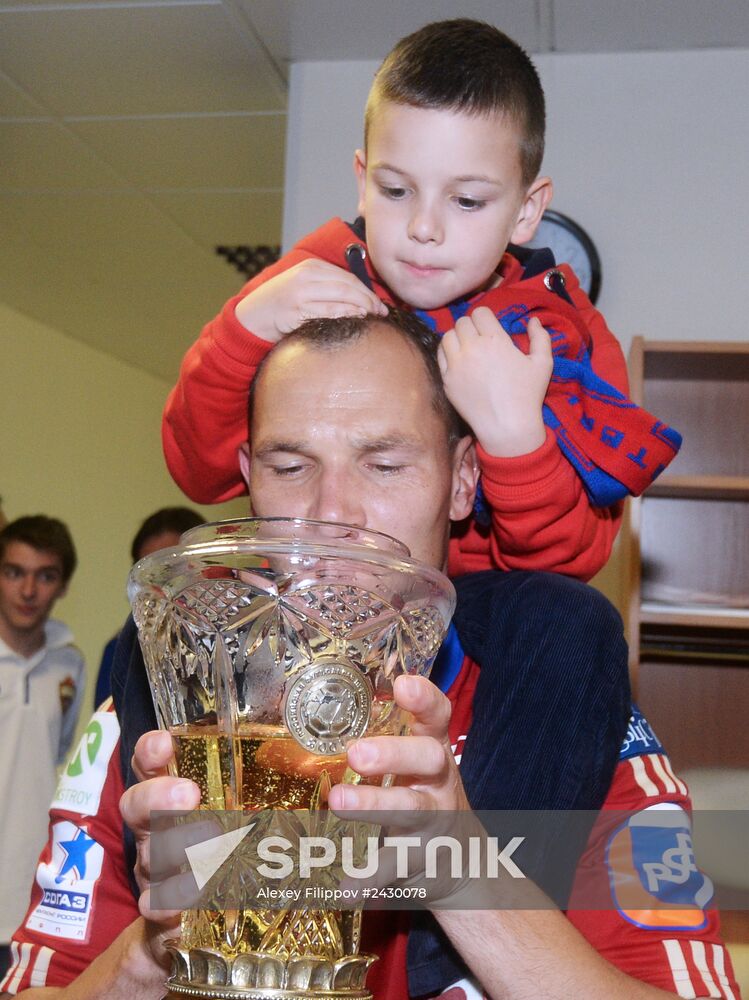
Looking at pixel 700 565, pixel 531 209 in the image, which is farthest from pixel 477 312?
pixel 700 565

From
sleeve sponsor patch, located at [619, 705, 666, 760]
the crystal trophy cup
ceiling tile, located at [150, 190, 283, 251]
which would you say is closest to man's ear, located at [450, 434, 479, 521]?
sleeve sponsor patch, located at [619, 705, 666, 760]

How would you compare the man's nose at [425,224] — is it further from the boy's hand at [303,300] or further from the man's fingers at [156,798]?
the man's fingers at [156,798]

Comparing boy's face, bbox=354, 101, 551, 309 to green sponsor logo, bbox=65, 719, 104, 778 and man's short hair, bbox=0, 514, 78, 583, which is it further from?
man's short hair, bbox=0, 514, 78, 583

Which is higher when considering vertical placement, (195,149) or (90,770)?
(195,149)

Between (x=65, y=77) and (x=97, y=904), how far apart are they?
2.51 metres

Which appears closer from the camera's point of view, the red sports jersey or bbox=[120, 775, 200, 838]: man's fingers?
bbox=[120, 775, 200, 838]: man's fingers

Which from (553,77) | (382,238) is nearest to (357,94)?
(553,77)

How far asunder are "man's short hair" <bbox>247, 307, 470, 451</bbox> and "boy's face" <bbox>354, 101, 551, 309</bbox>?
94 mm

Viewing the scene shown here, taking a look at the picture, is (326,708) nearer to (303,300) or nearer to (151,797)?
(151,797)

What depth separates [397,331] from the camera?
1109mm

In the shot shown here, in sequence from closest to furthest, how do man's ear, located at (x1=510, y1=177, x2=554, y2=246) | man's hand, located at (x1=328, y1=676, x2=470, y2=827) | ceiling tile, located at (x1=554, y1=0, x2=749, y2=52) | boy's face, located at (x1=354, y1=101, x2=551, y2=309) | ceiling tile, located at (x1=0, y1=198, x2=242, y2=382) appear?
man's hand, located at (x1=328, y1=676, x2=470, y2=827) < boy's face, located at (x1=354, y1=101, x2=551, y2=309) < man's ear, located at (x1=510, y1=177, x2=554, y2=246) < ceiling tile, located at (x1=554, y1=0, x2=749, y2=52) < ceiling tile, located at (x1=0, y1=198, x2=242, y2=382)

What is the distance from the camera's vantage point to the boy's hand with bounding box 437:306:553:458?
1065 mm

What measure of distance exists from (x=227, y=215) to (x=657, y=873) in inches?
128

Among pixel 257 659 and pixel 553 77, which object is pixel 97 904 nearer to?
pixel 257 659
